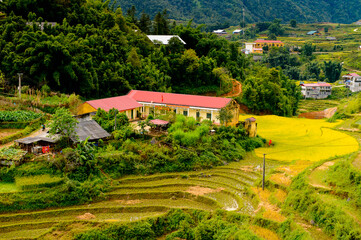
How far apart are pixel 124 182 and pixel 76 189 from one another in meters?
2.81

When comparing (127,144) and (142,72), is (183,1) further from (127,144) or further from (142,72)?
(127,144)

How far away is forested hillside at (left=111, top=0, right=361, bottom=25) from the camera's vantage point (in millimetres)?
106750

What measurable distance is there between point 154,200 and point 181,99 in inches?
498

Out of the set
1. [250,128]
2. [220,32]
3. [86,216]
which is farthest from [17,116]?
[220,32]

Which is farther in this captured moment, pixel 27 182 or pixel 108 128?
pixel 108 128

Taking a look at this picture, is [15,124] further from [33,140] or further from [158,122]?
[158,122]

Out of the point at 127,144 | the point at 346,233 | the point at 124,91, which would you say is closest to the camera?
the point at 346,233

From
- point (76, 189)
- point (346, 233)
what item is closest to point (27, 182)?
point (76, 189)

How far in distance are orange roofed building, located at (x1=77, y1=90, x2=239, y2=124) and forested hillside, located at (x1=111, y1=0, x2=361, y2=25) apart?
68366 mm

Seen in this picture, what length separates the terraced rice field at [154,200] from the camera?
16111mm

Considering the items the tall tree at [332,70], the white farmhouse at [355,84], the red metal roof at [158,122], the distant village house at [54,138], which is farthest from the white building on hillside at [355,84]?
the distant village house at [54,138]

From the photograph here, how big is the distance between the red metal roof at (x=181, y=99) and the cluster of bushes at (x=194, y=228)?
1280cm

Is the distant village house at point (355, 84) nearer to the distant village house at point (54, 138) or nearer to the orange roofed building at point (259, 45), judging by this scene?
the orange roofed building at point (259, 45)

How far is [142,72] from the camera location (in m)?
35.9
